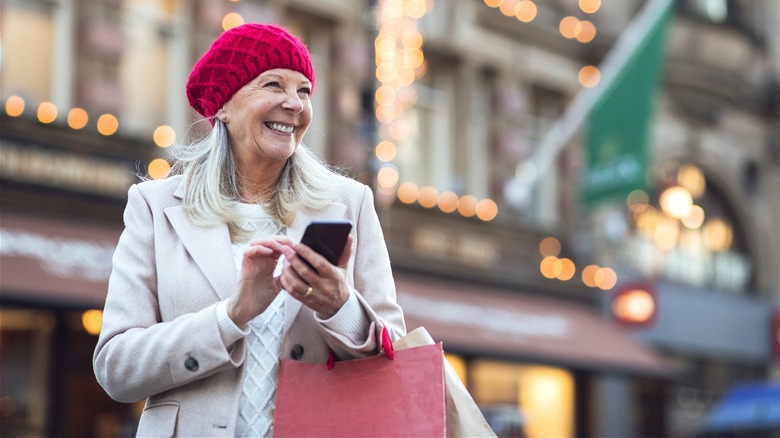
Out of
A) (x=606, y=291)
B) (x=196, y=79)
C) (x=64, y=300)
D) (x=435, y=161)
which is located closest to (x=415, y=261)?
(x=435, y=161)

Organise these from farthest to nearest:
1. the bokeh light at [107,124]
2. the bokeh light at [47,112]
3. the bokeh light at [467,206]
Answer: the bokeh light at [467,206], the bokeh light at [107,124], the bokeh light at [47,112]

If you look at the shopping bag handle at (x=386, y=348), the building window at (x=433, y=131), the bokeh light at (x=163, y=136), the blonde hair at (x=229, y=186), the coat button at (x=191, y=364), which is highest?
the building window at (x=433, y=131)

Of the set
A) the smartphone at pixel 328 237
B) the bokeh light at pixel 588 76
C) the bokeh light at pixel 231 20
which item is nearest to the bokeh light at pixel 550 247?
the bokeh light at pixel 588 76

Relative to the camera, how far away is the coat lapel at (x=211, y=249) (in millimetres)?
2895

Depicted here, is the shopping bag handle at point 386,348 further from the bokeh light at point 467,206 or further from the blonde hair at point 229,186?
the bokeh light at point 467,206

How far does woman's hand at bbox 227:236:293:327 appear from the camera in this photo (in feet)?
8.64

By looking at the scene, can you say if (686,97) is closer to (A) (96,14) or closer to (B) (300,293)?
(A) (96,14)

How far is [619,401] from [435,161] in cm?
537

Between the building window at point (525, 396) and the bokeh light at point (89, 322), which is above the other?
the bokeh light at point (89, 322)

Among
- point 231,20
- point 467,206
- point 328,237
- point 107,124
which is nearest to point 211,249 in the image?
point 328,237

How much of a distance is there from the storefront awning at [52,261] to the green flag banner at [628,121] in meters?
7.97

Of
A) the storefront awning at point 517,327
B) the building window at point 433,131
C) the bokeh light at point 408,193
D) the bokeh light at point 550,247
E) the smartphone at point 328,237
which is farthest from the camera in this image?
the bokeh light at point 550,247

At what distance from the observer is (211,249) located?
115 inches

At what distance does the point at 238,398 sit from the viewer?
2.80 meters
